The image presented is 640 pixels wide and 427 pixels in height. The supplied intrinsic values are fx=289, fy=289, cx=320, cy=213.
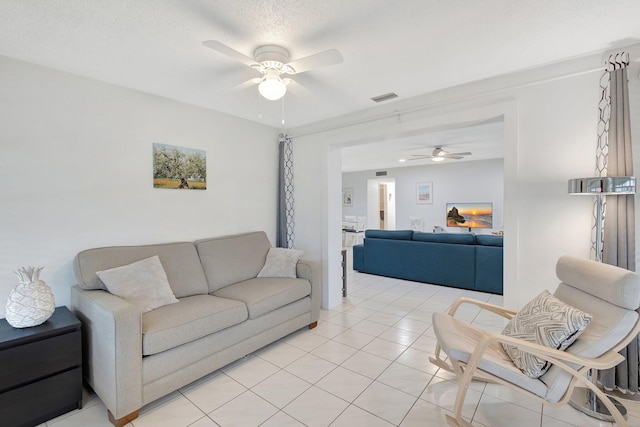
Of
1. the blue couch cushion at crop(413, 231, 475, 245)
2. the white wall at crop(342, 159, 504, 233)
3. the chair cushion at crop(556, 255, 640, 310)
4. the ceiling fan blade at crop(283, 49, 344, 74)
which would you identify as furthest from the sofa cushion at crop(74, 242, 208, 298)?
the white wall at crop(342, 159, 504, 233)

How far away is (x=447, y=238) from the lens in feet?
15.1

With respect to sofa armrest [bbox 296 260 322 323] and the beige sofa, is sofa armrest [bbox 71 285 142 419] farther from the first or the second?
sofa armrest [bbox 296 260 322 323]

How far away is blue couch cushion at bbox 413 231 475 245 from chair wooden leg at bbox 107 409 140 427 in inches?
166

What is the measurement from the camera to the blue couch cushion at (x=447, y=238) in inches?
175

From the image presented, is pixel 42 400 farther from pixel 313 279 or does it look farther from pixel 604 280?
pixel 604 280

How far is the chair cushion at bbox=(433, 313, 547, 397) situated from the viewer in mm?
1575

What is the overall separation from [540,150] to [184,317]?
9.88 ft

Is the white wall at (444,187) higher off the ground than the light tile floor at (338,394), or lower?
higher

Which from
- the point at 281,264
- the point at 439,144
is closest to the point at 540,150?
the point at 281,264

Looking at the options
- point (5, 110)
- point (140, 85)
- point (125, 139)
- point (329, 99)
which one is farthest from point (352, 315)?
point (5, 110)

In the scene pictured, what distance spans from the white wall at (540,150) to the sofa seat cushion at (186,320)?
2.32 m

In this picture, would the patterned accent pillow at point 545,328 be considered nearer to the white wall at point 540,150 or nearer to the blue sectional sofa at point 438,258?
the white wall at point 540,150

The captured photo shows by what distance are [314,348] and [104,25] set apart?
2841 mm

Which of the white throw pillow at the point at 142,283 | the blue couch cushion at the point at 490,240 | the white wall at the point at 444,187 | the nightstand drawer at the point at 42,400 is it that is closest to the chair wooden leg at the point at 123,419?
the nightstand drawer at the point at 42,400
